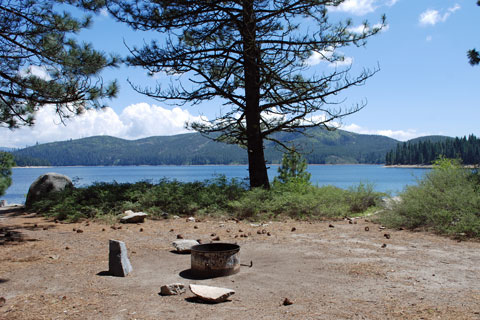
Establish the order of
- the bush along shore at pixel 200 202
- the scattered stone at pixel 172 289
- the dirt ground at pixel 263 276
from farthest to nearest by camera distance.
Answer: the bush along shore at pixel 200 202
the scattered stone at pixel 172 289
the dirt ground at pixel 263 276

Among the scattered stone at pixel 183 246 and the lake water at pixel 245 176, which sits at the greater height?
the scattered stone at pixel 183 246

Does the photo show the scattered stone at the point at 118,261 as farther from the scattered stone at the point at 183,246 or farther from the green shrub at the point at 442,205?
the green shrub at the point at 442,205

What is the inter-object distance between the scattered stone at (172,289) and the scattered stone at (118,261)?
3.38 feet

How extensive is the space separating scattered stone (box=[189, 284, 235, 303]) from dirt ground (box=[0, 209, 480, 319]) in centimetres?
7

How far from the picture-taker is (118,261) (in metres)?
5.09

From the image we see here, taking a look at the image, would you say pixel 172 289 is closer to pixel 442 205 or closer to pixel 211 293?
pixel 211 293

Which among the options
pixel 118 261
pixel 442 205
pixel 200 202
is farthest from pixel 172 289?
pixel 442 205

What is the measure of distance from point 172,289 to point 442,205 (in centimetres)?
708

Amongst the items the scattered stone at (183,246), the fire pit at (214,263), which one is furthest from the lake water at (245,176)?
the fire pit at (214,263)

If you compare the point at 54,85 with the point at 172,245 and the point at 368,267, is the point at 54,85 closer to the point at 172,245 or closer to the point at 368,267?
the point at 172,245

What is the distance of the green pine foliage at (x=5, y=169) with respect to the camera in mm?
18561

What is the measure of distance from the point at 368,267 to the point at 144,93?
10657mm

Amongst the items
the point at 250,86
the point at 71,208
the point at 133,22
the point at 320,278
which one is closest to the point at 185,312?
the point at 320,278

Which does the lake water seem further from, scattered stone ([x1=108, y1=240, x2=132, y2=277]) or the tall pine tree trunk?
scattered stone ([x1=108, y1=240, x2=132, y2=277])
